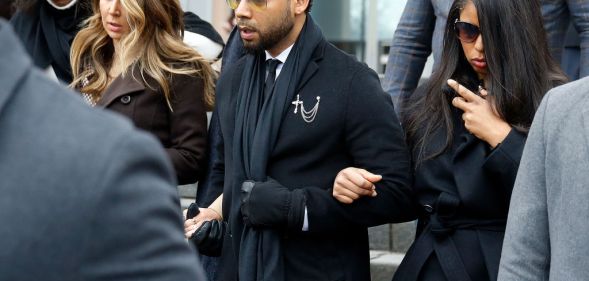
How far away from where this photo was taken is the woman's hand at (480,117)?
422 centimetres

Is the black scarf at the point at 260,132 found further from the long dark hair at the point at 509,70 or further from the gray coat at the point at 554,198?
the gray coat at the point at 554,198

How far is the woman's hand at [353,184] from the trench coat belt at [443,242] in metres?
0.24

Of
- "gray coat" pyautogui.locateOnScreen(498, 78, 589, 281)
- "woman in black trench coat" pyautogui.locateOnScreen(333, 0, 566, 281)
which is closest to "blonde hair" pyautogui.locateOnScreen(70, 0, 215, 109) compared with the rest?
"woman in black trench coat" pyautogui.locateOnScreen(333, 0, 566, 281)

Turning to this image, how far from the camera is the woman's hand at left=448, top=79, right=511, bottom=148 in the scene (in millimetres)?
4223

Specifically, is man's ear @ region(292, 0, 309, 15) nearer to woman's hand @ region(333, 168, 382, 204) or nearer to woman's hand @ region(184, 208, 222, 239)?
woman's hand @ region(333, 168, 382, 204)

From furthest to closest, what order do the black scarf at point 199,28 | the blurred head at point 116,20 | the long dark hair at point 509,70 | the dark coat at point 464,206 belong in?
Answer: the black scarf at point 199,28 → the blurred head at point 116,20 → the long dark hair at point 509,70 → the dark coat at point 464,206

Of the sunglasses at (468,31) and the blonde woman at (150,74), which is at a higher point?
the sunglasses at (468,31)

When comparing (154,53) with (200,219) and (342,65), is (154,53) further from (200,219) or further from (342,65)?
(342,65)

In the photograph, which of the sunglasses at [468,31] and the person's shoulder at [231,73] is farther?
the person's shoulder at [231,73]

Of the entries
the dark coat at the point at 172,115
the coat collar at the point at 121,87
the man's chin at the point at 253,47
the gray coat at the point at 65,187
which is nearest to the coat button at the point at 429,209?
the man's chin at the point at 253,47

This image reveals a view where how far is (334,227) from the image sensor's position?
438 centimetres

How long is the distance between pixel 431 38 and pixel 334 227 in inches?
48.8

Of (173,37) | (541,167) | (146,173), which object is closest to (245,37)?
(173,37)

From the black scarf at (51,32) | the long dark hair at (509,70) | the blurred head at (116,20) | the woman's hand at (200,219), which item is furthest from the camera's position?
the black scarf at (51,32)
